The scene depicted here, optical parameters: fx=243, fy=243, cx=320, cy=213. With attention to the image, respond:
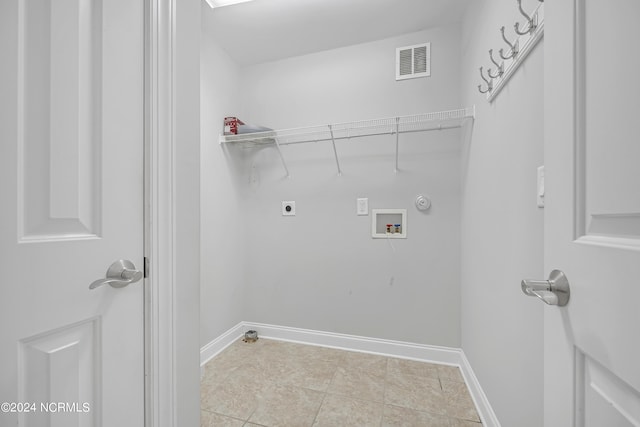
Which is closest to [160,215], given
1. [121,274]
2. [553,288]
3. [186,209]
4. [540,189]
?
[186,209]

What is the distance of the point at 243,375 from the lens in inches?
68.3

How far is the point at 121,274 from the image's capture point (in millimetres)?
663

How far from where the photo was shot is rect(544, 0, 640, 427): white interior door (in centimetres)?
37

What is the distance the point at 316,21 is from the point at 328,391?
8.62 ft

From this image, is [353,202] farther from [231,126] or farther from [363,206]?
[231,126]

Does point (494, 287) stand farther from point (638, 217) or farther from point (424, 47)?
point (424, 47)

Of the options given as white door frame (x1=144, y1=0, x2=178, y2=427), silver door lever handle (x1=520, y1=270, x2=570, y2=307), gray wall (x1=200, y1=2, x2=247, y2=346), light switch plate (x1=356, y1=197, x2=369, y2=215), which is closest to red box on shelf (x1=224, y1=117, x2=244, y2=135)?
gray wall (x1=200, y1=2, x2=247, y2=346)

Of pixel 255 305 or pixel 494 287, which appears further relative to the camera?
pixel 255 305

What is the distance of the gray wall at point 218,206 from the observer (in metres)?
1.94

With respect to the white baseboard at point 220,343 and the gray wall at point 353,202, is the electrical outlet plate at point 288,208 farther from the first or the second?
the white baseboard at point 220,343

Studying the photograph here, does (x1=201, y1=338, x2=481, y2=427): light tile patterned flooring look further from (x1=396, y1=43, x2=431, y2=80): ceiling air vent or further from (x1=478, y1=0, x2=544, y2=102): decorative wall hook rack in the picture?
(x1=396, y1=43, x2=431, y2=80): ceiling air vent

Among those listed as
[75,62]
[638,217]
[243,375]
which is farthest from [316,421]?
[75,62]

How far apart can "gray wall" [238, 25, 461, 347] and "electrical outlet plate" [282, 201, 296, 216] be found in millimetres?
53

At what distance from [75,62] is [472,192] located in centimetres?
188
